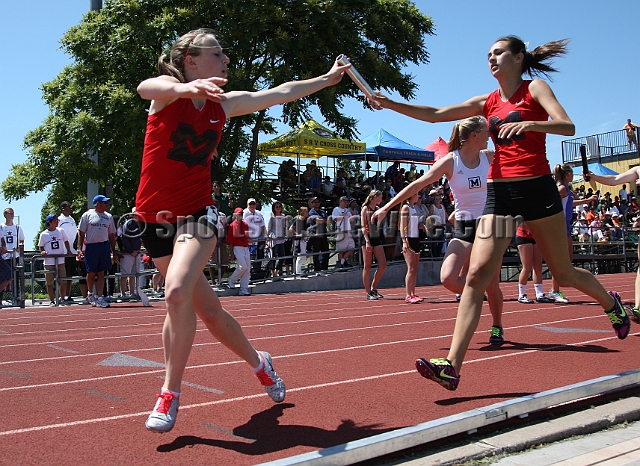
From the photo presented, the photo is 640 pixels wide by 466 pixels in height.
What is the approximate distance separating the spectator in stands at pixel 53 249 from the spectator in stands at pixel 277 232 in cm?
456

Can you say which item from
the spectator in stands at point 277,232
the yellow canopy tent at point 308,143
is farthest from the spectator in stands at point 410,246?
the yellow canopy tent at point 308,143

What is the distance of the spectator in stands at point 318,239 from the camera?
16.9 meters

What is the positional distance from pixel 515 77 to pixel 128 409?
3281 mm

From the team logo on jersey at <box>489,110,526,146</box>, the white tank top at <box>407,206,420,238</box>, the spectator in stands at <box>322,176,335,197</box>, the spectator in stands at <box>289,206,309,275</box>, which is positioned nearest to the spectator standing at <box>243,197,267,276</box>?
the spectator in stands at <box>289,206,309,275</box>

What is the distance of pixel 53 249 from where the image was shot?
1359 centimetres

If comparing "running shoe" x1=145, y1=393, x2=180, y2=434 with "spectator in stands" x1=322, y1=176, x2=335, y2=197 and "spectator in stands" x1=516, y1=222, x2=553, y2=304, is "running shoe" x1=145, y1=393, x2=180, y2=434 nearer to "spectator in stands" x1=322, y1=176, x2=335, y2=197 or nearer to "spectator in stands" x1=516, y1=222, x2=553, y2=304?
"spectator in stands" x1=516, y1=222, x2=553, y2=304

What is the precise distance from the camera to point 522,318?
28.3 ft

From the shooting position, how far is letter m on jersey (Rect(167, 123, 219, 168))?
3.70m

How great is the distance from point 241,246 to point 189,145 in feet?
35.7

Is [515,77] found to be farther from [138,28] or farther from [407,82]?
[407,82]

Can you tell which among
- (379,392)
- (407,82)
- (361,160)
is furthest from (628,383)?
(361,160)

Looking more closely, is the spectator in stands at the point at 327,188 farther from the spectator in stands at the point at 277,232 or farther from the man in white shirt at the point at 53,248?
the man in white shirt at the point at 53,248

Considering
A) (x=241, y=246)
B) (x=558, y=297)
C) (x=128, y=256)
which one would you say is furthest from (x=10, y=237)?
(x=558, y=297)

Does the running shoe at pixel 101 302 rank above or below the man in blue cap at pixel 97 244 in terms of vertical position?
below
